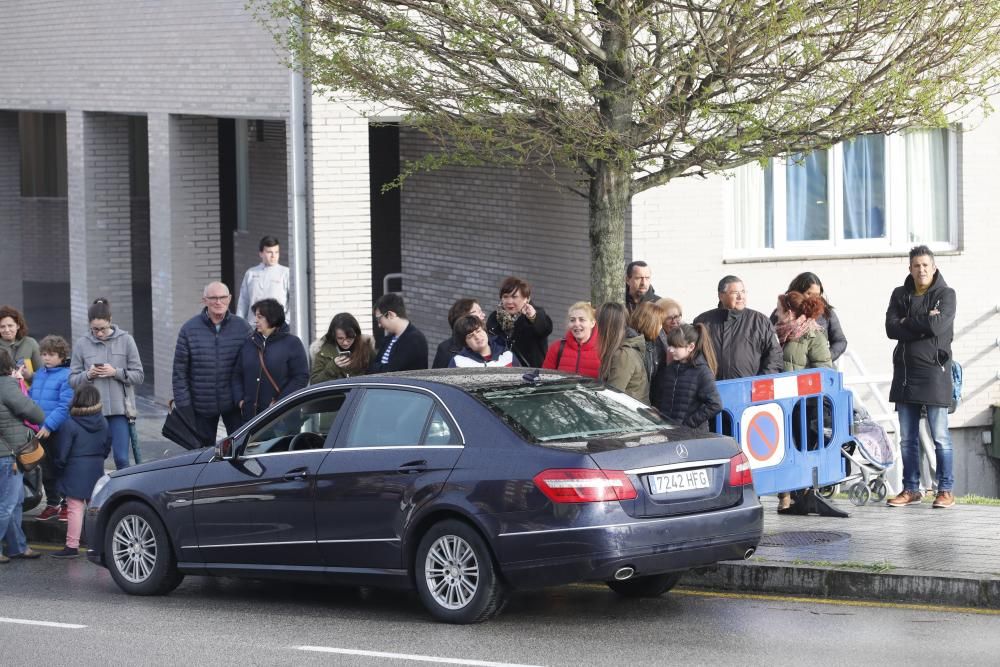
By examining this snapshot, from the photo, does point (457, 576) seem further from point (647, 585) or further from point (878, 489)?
point (878, 489)

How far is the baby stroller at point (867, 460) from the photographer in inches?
484

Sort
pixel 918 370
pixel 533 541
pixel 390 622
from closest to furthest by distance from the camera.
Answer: pixel 533 541 → pixel 390 622 → pixel 918 370

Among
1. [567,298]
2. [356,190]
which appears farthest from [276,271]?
[567,298]

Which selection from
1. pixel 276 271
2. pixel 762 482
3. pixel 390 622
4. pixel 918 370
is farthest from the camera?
pixel 276 271

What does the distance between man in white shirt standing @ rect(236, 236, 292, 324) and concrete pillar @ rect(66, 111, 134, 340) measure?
489 centimetres

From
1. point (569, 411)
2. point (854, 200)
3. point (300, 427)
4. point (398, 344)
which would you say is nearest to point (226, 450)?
point (300, 427)

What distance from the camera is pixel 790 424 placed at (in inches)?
456

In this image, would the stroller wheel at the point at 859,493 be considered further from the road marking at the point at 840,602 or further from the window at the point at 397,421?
the window at the point at 397,421

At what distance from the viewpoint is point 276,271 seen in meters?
16.2

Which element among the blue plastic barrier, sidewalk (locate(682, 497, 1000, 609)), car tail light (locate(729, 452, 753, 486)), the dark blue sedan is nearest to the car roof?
the dark blue sedan

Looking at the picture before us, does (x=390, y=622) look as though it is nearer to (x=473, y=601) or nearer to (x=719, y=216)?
(x=473, y=601)

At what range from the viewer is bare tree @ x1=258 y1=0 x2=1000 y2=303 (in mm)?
11219

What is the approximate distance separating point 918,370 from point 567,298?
19.0 ft

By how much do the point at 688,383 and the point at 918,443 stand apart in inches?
106
